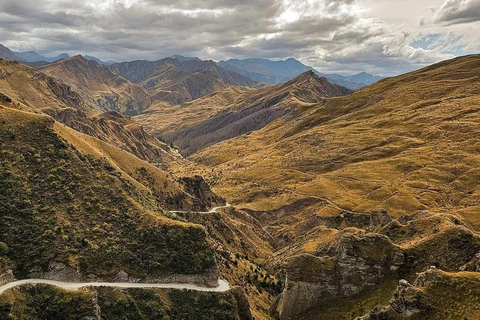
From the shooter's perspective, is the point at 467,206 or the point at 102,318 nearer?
the point at 102,318

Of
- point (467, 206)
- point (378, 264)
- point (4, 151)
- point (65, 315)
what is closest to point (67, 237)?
point (65, 315)

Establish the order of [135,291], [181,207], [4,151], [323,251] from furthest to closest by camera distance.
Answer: [181,207], [323,251], [4,151], [135,291]

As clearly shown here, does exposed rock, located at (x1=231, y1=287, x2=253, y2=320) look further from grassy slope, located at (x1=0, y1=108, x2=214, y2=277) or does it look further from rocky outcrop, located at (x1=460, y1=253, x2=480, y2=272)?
rocky outcrop, located at (x1=460, y1=253, x2=480, y2=272)

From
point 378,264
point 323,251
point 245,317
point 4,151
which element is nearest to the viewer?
point 378,264

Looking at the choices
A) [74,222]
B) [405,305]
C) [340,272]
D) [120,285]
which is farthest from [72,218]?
[405,305]

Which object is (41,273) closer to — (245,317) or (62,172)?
(62,172)

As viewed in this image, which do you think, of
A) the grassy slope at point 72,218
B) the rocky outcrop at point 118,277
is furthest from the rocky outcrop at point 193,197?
the rocky outcrop at point 118,277
